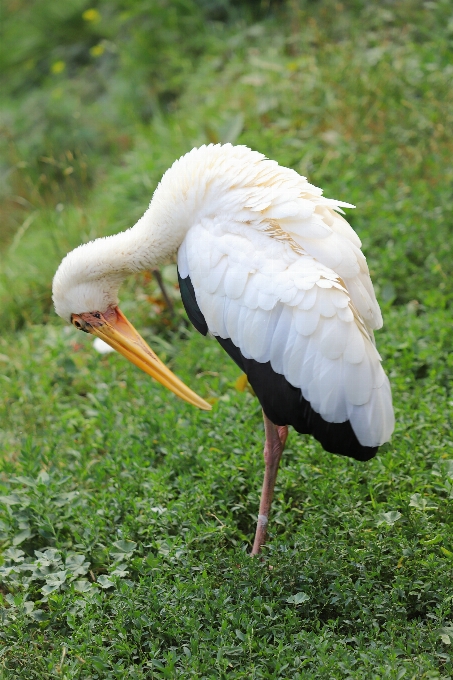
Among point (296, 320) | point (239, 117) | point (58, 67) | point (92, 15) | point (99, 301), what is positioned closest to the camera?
point (296, 320)

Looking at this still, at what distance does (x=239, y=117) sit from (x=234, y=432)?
3.47 meters

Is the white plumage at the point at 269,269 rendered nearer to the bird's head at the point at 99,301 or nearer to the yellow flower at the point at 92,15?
the bird's head at the point at 99,301

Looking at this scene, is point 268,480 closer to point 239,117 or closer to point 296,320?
point 296,320

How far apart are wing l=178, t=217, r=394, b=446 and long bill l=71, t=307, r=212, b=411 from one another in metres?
0.59

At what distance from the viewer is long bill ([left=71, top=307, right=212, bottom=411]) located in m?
3.53

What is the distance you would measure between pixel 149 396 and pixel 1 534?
1167 millimetres

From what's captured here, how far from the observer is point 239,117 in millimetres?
6352

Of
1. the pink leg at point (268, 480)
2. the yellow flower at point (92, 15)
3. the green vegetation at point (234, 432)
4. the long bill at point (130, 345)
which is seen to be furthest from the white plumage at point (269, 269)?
the yellow flower at point (92, 15)

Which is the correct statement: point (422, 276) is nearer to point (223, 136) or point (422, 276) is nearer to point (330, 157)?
point (330, 157)

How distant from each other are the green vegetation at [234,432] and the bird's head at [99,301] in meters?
0.51

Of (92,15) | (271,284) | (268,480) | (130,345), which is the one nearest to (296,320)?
(271,284)

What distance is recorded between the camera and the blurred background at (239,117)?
547 cm

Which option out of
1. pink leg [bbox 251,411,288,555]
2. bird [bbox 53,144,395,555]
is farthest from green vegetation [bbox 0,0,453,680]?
bird [bbox 53,144,395,555]

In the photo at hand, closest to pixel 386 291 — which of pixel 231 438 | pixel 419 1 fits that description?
pixel 231 438
